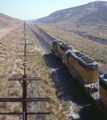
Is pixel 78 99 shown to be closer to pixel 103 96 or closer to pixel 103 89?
pixel 103 96

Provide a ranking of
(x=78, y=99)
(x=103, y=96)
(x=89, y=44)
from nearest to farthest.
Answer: (x=103, y=96) < (x=78, y=99) < (x=89, y=44)

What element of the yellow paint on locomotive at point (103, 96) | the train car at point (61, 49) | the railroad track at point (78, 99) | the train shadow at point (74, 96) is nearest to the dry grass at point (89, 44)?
the train car at point (61, 49)

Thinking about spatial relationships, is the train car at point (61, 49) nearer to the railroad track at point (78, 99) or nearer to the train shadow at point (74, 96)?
the railroad track at point (78, 99)

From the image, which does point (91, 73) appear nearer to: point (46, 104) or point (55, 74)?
point (46, 104)

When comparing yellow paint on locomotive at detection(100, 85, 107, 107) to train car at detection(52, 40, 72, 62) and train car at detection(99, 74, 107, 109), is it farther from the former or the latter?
train car at detection(52, 40, 72, 62)

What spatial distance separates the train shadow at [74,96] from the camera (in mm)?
11834

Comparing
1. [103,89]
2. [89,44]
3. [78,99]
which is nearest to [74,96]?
[78,99]

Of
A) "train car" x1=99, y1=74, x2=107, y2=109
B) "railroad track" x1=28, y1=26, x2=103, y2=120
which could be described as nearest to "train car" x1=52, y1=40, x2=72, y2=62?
"railroad track" x1=28, y1=26, x2=103, y2=120

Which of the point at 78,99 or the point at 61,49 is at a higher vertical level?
the point at 61,49

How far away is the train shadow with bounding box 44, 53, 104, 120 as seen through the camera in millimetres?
11834

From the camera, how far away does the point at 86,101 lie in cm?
1373

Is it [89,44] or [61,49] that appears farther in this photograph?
[89,44]

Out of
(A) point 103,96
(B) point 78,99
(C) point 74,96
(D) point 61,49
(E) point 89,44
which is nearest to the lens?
(A) point 103,96

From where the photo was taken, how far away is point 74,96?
48.6ft
